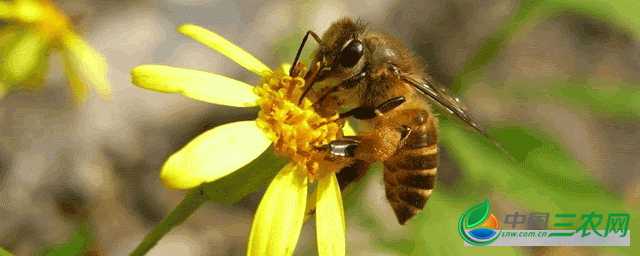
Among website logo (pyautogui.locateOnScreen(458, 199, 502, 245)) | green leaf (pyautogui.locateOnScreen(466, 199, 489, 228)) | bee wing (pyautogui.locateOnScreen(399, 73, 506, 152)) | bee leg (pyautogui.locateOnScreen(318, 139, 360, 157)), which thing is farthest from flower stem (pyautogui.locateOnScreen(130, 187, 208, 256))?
green leaf (pyautogui.locateOnScreen(466, 199, 489, 228))

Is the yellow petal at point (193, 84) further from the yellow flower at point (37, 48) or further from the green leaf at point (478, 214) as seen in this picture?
the green leaf at point (478, 214)

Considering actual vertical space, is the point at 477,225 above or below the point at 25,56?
above

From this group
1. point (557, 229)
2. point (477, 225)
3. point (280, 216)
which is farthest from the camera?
point (557, 229)

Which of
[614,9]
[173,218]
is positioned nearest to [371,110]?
[173,218]

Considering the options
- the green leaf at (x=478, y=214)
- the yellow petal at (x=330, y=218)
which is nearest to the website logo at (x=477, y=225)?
the green leaf at (x=478, y=214)

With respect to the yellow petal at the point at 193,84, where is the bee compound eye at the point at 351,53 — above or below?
above

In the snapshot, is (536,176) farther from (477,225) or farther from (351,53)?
(351,53)

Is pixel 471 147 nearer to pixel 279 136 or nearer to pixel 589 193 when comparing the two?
pixel 589 193
